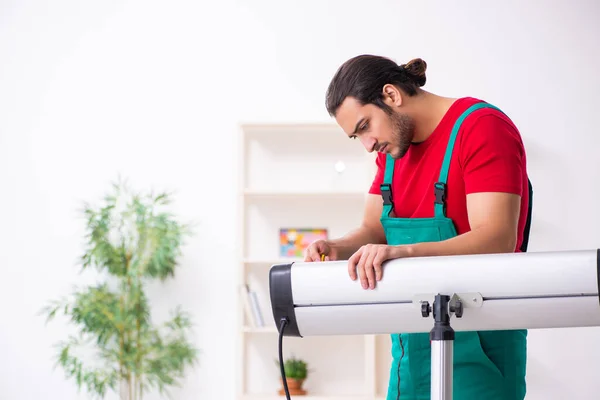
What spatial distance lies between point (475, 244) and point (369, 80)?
43 cm

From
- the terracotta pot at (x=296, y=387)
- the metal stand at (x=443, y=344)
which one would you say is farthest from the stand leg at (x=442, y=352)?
the terracotta pot at (x=296, y=387)

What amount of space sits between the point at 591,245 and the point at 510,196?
2953mm

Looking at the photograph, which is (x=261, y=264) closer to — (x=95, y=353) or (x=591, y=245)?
(x=95, y=353)

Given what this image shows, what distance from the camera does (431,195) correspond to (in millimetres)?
1500

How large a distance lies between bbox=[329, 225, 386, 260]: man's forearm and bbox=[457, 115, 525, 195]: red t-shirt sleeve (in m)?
0.31

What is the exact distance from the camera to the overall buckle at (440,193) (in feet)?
4.75

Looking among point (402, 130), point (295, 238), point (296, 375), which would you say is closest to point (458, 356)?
point (402, 130)

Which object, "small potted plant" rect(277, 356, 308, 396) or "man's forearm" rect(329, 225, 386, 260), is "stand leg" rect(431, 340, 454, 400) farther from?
"small potted plant" rect(277, 356, 308, 396)

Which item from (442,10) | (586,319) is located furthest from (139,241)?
(586,319)

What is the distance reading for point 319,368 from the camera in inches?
162

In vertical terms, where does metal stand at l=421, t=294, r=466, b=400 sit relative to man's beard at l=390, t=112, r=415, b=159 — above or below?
below

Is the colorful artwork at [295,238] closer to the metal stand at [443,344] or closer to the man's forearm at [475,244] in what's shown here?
the man's forearm at [475,244]

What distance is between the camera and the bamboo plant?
3.86 meters

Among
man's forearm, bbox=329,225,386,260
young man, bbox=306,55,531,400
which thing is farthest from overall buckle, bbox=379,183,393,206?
man's forearm, bbox=329,225,386,260
